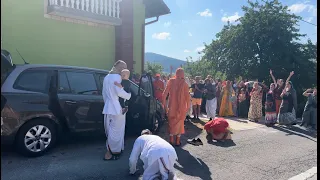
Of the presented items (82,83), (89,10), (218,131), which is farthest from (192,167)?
(89,10)

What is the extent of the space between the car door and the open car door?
83 centimetres

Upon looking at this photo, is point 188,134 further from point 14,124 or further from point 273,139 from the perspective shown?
point 14,124

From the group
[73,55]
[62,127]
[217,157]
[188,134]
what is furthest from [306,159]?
[73,55]

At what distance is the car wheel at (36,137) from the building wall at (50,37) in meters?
4.69

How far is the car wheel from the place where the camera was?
5301 mm

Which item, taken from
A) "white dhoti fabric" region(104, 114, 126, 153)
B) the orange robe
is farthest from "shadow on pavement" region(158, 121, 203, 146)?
"white dhoti fabric" region(104, 114, 126, 153)

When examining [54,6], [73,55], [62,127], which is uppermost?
[54,6]

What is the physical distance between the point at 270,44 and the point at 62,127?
20340 mm

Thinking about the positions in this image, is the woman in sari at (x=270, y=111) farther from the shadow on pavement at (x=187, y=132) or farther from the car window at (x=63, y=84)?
the car window at (x=63, y=84)

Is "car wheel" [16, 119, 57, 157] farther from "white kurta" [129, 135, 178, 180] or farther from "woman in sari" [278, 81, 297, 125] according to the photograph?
"woman in sari" [278, 81, 297, 125]

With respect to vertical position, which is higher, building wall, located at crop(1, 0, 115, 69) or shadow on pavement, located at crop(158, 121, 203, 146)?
building wall, located at crop(1, 0, 115, 69)

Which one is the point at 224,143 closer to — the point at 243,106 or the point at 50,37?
the point at 243,106

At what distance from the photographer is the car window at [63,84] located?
591 cm

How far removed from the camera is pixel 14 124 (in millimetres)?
5164
